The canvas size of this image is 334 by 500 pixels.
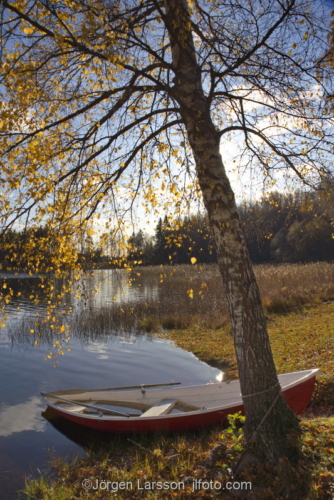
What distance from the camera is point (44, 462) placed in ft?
18.9

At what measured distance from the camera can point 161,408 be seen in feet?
20.3

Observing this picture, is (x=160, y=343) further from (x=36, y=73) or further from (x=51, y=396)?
(x=36, y=73)

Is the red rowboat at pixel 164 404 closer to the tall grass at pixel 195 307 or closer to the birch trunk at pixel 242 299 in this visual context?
the birch trunk at pixel 242 299

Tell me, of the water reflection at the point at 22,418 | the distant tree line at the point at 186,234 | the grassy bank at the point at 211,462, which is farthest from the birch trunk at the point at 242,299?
the water reflection at the point at 22,418

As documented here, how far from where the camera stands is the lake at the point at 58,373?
230 inches

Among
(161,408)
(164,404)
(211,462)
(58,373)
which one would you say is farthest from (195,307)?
(211,462)

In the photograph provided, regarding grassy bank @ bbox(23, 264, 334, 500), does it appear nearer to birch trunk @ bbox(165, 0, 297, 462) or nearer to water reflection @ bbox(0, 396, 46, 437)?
birch trunk @ bbox(165, 0, 297, 462)

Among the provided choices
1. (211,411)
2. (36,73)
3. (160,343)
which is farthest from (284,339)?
(36,73)

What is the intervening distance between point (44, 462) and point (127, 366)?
4.95m

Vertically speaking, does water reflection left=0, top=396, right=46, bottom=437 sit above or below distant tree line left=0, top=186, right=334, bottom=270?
below

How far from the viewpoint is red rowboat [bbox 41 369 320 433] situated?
5.70 metres

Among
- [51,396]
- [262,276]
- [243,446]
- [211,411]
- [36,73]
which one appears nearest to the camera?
[243,446]

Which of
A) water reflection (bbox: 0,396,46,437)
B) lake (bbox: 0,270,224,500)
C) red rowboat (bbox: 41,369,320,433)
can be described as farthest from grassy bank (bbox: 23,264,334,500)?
water reflection (bbox: 0,396,46,437)

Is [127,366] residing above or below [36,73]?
below
